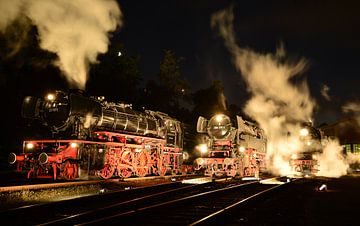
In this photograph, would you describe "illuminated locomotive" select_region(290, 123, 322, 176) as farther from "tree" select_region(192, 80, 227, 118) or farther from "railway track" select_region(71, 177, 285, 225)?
"tree" select_region(192, 80, 227, 118)

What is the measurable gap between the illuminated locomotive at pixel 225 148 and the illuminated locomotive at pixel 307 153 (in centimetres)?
546

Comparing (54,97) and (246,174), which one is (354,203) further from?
(54,97)

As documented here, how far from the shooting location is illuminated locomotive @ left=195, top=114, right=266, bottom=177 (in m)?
19.1

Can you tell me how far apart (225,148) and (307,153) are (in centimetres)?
868

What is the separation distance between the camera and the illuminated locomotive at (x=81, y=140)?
47.1ft

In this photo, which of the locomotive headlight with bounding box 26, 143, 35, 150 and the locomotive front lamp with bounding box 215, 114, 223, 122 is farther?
the locomotive front lamp with bounding box 215, 114, 223, 122

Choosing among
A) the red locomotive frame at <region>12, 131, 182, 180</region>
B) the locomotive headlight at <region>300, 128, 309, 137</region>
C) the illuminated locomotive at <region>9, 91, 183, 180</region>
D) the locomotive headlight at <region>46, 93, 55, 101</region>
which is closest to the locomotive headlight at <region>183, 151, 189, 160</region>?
the red locomotive frame at <region>12, 131, 182, 180</region>

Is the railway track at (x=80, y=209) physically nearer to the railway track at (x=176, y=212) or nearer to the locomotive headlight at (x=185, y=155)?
the railway track at (x=176, y=212)

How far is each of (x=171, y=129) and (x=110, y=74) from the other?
14.6 meters

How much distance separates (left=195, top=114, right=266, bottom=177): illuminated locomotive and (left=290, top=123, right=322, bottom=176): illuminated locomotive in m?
5.46

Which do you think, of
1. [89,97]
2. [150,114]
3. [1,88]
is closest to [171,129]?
[150,114]

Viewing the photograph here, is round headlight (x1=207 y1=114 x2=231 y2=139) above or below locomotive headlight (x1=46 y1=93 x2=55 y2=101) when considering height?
below

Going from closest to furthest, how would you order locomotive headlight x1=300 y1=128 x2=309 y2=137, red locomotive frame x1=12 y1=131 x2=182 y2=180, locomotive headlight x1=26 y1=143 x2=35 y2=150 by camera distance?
red locomotive frame x1=12 y1=131 x2=182 y2=180 < locomotive headlight x1=26 y1=143 x2=35 y2=150 < locomotive headlight x1=300 y1=128 x2=309 y2=137


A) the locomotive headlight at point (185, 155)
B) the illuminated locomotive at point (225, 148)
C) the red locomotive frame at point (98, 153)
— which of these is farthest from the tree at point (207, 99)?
the red locomotive frame at point (98, 153)
